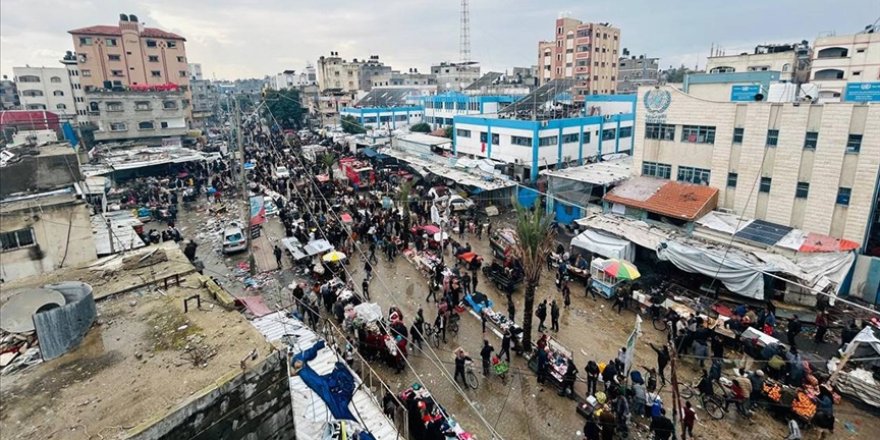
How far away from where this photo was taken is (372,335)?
1391 cm

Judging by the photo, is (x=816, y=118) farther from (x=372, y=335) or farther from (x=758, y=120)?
(x=372, y=335)

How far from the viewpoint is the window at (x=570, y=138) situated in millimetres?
34125

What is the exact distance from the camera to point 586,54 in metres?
66.9

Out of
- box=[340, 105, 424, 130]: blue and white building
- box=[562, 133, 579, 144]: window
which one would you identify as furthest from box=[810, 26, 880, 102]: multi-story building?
box=[340, 105, 424, 130]: blue and white building

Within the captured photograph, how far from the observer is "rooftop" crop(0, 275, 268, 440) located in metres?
5.35

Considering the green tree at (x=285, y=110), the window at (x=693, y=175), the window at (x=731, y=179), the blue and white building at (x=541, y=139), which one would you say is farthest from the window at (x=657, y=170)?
the green tree at (x=285, y=110)

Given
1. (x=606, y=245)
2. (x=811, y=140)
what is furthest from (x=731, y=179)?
(x=606, y=245)

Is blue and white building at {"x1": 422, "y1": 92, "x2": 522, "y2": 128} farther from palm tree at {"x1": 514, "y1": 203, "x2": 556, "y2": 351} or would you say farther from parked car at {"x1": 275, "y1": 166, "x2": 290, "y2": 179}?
palm tree at {"x1": 514, "y1": 203, "x2": 556, "y2": 351}

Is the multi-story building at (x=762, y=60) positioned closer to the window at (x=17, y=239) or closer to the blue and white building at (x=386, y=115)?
the blue and white building at (x=386, y=115)

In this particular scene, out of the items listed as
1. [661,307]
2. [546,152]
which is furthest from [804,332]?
[546,152]

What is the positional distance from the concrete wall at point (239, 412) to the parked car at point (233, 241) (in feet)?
59.6

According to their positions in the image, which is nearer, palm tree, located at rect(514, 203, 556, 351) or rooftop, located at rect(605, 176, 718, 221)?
palm tree, located at rect(514, 203, 556, 351)

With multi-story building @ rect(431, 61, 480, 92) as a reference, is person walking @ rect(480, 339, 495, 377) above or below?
below

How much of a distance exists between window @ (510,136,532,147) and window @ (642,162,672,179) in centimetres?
992
